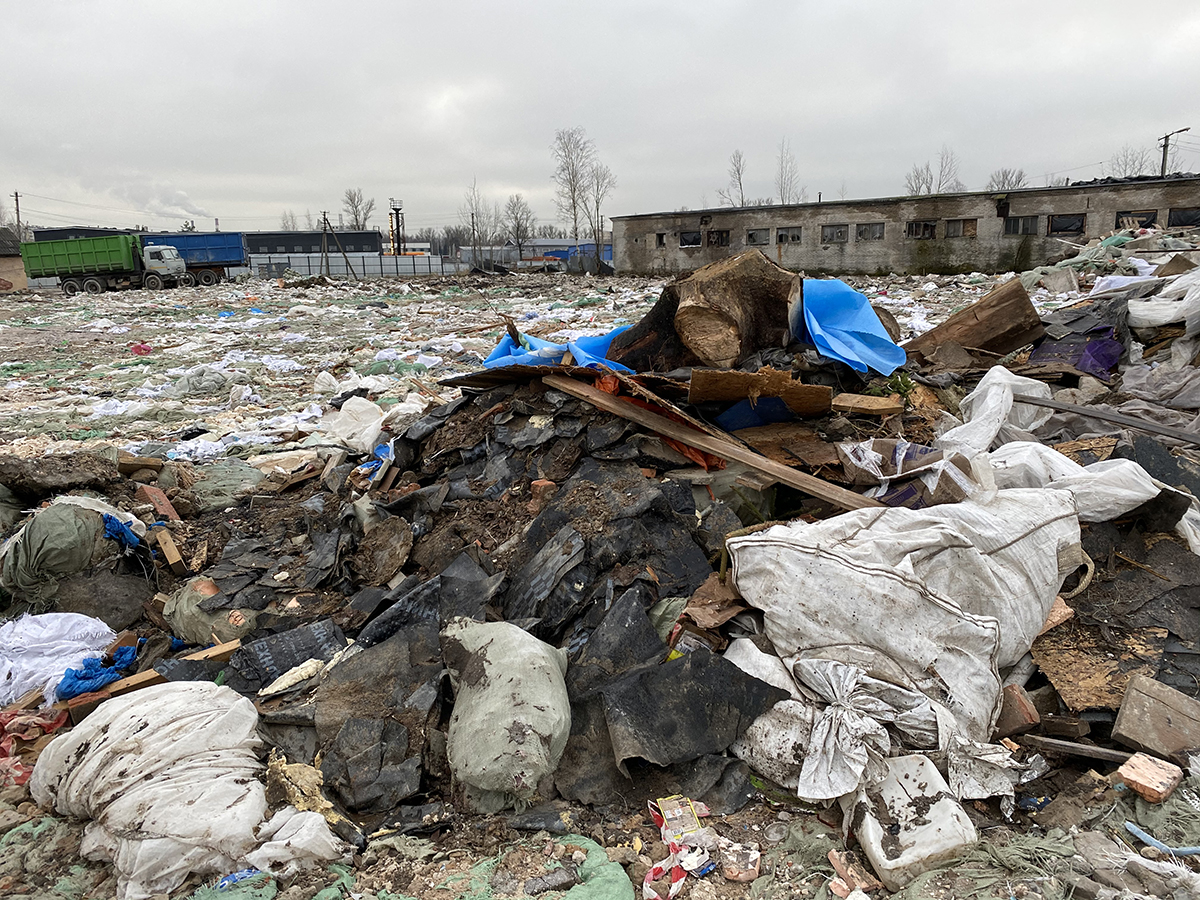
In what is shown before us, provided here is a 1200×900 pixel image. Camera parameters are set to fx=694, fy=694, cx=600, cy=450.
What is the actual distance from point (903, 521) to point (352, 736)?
91.3 inches

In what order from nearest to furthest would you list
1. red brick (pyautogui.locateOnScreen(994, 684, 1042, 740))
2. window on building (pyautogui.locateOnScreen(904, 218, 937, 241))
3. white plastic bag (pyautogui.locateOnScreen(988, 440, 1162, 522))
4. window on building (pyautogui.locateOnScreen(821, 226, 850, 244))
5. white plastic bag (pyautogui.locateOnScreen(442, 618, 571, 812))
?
white plastic bag (pyautogui.locateOnScreen(442, 618, 571, 812))
red brick (pyautogui.locateOnScreen(994, 684, 1042, 740))
white plastic bag (pyautogui.locateOnScreen(988, 440, 1162, 522))
window on building (pyautogui.locateOnScreen(904, 218, 937, 241))
window on building (pyautogui.locateOnScreen(821, 226, 850, 244))

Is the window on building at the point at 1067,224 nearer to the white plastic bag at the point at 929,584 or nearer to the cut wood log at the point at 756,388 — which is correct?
the cut wood log at the point at 756,388

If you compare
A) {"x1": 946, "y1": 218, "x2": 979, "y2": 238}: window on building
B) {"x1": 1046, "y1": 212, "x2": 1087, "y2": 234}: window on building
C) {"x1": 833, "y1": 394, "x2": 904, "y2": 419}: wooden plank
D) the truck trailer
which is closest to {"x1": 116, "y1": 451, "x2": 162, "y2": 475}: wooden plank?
{"x1": 833, "y1": 394, "x2": 904, "y2": 419}: wooden plank

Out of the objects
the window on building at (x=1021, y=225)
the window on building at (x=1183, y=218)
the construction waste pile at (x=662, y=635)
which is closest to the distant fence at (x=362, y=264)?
the window on building at (x=1021, y=225)

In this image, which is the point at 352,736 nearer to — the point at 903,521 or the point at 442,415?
the point at 903,521

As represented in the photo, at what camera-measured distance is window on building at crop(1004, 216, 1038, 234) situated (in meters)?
21.6

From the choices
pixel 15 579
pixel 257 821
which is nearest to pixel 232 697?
pixel 257 821

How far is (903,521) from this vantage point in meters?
2.87

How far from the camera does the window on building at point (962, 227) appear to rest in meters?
22.5

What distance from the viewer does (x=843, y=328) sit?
4.61 m

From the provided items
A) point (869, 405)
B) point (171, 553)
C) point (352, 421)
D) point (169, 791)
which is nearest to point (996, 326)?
point (869, 405)

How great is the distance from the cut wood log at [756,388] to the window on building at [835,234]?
23.6 meters

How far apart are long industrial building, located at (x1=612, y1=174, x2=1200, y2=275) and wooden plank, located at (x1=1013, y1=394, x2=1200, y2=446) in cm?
1687

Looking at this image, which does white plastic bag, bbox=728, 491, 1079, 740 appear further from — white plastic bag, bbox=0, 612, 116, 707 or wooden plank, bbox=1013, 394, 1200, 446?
white plastic bag, bbox=0, 612, 116, 707
